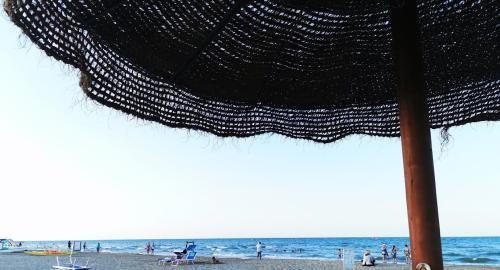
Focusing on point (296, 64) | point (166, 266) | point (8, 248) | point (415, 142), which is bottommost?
point (166, 266)

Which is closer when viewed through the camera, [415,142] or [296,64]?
[415,142]

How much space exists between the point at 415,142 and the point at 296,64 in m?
0.83

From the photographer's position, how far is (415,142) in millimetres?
1632

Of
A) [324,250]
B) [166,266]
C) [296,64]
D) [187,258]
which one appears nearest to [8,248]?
[166,266]

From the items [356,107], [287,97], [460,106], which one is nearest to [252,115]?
[287,97]

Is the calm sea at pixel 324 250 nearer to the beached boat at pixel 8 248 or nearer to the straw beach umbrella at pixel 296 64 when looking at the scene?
the beached boat at pixel 8 248

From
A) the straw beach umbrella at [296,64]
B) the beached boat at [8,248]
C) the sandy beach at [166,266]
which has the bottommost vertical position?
the sandy beach at [166,266]

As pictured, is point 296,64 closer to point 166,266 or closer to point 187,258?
point 187,258

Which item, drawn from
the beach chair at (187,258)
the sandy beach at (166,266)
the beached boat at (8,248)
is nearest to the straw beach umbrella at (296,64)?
the sandy beach at (166,266)

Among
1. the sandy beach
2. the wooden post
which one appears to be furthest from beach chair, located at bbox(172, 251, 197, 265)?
the wooden post

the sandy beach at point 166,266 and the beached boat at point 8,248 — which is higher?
the beached boat at point 8,248

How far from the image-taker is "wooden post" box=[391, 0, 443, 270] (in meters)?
1.56

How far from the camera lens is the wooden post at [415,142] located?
1.56 metres

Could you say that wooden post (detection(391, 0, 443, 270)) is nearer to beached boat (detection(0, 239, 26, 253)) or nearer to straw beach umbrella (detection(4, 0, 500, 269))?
straw beach umbrella (detection(4, 0, 500, 269))
